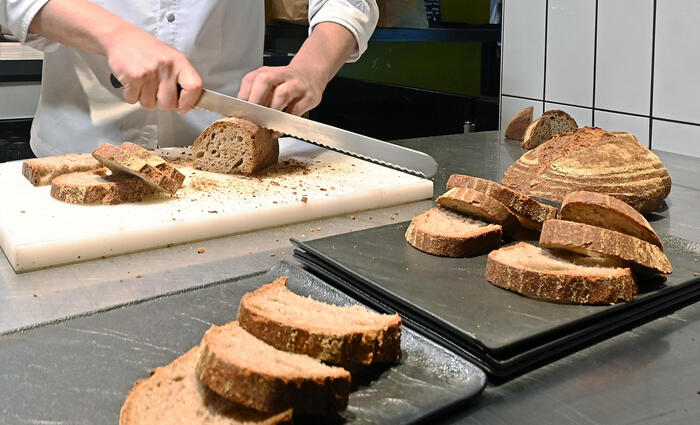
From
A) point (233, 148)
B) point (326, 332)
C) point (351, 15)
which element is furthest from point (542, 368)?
point (351, 15)

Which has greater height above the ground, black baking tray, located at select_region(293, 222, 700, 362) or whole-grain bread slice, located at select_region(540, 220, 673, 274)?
whole-grain bread slice, located at select_region(540, 220, 673, 274)

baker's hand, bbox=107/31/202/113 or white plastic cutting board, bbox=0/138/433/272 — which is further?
baker's hand, bbox=107/31/202/113

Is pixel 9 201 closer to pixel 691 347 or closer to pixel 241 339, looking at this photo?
pixel 241 339

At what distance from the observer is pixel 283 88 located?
6.39 feet

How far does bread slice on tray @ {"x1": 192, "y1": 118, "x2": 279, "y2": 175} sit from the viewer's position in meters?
1.72

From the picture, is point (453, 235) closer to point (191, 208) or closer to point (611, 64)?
point (191, 208)

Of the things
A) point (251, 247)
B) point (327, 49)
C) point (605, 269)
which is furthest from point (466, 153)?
point (605, 269)

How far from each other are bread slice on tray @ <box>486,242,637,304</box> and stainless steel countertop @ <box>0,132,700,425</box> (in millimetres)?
65

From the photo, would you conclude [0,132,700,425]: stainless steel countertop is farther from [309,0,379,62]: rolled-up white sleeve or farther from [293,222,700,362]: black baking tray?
[309,0,379,62]: rolled-up white sleeve

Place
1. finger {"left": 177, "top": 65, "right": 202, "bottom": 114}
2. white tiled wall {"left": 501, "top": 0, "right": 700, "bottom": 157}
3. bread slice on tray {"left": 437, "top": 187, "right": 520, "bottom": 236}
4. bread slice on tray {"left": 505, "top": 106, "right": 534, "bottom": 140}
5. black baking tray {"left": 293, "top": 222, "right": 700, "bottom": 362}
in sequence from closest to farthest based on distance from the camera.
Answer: black baking tray {"left": 293, "top": 222, "right": 700, "bottom": 362}
bread slice on tray {"left": 437, "top": 187, "right": 520, "bottom": 236}
finger {"left": 177, "top": 65, "right": 202, "bottom": 114}
white tiled wall {"left": 501, "top": 0, "right": 700, "bottom": 157}
bread slice on tray {"left": 505, "top": 106, "right": 534, "bottom": 140}

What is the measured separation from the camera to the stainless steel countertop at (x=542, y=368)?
2.61 ft

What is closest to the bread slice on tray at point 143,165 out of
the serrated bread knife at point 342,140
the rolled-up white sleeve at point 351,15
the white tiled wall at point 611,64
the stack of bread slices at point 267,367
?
the serrated bread knife at point 342,140

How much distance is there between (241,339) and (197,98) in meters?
1.02

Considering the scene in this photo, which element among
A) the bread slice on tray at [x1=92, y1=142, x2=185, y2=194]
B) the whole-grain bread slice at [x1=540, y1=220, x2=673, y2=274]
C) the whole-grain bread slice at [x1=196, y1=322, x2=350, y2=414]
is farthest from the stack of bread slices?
the bread slice on tray at [x1=92, y1=142, x2=185, y2=194]
